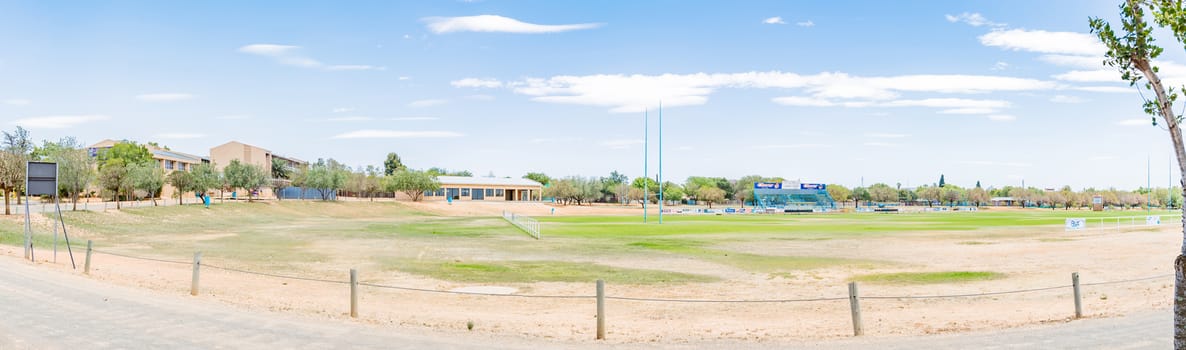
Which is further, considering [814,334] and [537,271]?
[537,271]

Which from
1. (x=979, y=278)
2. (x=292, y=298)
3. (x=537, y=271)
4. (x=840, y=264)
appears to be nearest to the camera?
(x=292, y=298)

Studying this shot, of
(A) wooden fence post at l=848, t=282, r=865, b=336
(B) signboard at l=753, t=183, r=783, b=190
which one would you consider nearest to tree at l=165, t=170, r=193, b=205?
(A) wooden fence post at l=848, t=282, r=865, b=336

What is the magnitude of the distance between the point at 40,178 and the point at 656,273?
74.5 ft

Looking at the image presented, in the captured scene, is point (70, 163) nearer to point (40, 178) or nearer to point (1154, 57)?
point (40, 178)

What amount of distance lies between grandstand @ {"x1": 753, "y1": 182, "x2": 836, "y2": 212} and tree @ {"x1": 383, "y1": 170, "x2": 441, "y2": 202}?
214 feet

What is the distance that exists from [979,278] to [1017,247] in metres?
17.9

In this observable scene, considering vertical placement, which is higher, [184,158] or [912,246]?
[184,158]

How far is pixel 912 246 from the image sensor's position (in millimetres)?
45938

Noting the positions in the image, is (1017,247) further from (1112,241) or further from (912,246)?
(1112,241)

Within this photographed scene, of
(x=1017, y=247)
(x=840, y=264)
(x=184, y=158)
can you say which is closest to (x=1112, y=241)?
(x=1017, y=247)

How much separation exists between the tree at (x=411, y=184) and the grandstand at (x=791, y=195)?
6529 centimetres

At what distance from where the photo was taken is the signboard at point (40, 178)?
27031mm

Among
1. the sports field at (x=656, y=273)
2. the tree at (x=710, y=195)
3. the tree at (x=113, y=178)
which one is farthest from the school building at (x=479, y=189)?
the sports field at (x=656, y=273)

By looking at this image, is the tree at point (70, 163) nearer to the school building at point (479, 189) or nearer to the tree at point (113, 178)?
the tree at point (113, 178)
